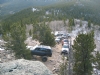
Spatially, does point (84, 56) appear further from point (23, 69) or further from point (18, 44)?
point (23, 69)

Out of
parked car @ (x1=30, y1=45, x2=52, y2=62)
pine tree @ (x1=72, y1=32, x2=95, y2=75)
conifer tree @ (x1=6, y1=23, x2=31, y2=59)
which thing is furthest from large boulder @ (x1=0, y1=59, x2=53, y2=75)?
parked car @ (x1=30, y1=45, x2=52, y2=62)

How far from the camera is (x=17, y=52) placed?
80.8 feet

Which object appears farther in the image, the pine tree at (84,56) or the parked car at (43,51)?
the parked car at (43,51)

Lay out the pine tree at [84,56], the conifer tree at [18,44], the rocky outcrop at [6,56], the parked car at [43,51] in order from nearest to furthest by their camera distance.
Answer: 1. the pine tree at [84,56]
2. the conifer tree at [18,44]
3. the parked car at [43,51]
4. the rocky outcrop at [6,56]

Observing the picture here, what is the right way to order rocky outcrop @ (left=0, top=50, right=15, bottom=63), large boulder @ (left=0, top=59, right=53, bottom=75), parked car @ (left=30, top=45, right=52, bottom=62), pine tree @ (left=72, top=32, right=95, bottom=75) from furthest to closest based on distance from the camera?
rocky outcrop @ (left=0, top=50, right=15, bottom=63) → parked car @ (left=30, top=45, right=52, bottom=62) → pine tree @ (left=72, top=32, right=95, bottom=75) → large boulder @ (left=0, top=59, right=53, bottom=75)

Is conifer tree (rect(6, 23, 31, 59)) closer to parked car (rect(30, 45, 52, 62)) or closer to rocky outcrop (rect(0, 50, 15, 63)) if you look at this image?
parked car (rect(30, 45, 52, 62))

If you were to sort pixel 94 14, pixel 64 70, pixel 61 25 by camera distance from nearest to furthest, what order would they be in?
pixel 64 70
pixel 61 25
pixel 94 14

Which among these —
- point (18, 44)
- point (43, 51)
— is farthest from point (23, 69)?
point (43, 51)

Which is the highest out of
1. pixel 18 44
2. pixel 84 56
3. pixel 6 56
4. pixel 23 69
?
pixel 23 69

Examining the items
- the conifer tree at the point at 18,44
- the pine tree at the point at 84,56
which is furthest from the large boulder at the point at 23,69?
the conifer tree at the point at 18,44

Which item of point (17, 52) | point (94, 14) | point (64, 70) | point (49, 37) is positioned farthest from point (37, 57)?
point (94, 14)

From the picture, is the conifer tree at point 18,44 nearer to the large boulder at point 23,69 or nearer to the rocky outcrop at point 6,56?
the rocky outcrop at point 6,56

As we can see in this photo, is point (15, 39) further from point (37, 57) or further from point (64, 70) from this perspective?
point (64, 70)

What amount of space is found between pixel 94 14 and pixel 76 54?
18321 centimetres
